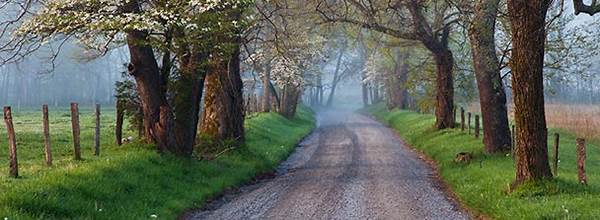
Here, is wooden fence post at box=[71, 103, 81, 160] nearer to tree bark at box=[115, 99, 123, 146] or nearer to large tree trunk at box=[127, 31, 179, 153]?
large tree trunk at box=[127, 31, 179, 153]

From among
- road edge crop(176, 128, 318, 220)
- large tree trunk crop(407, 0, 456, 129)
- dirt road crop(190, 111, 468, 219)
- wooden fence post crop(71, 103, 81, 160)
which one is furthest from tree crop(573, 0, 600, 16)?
large tree trunk crop(407, 0, 456, 129)

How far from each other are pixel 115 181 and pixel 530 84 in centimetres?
847

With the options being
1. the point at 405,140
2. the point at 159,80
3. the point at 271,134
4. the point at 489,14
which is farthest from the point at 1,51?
the point at 405,140

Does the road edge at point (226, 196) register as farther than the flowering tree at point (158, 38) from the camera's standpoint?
No

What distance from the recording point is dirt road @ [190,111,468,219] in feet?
43.2

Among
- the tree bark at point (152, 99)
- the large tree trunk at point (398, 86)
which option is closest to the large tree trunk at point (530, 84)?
the tree bark at point (152, 99)

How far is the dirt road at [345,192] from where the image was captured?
43.2ft

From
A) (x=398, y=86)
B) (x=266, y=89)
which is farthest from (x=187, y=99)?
(x=398, y=86)

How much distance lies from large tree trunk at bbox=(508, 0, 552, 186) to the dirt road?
5.91 feet

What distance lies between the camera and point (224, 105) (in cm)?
2431

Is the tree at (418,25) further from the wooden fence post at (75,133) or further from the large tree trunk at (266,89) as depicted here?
the large tree trunk at (266,89)

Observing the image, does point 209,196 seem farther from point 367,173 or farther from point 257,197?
point 367,173

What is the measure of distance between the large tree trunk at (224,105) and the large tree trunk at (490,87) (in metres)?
7.98

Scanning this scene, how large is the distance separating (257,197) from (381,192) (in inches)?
112
